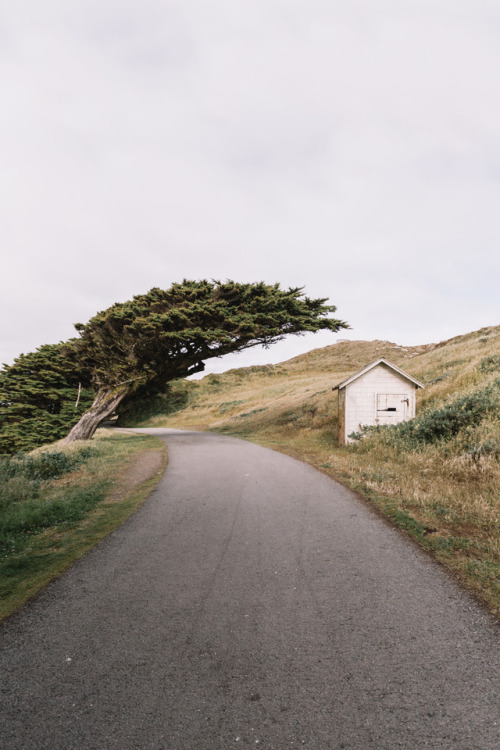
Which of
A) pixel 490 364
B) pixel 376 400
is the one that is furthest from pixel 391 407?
pixel 490 364

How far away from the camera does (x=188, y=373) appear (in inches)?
1042

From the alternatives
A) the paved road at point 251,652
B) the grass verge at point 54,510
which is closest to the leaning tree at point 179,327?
the grass verge at point 54,510

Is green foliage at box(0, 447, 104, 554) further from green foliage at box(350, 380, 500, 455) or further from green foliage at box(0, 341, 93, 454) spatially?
green foliage at box(0, 341, 93, 454)

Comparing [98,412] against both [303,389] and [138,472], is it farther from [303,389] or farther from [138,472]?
[303,389]

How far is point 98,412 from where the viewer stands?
878 inches

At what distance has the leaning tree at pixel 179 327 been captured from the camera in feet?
66.5

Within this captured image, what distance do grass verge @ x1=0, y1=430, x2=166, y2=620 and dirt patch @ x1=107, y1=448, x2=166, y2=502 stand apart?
0.09ft

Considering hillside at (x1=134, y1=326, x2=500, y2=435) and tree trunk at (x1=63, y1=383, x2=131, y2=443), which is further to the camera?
tree trunk at (x1=63, y1=383, x2=131, y2=443)

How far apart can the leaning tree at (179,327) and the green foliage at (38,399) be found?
5.57 m

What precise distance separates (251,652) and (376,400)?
16206 millimetres

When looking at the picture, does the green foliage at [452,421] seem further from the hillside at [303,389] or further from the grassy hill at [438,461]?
the hillside at [303,389]

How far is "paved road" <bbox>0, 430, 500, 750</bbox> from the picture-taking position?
2.51m

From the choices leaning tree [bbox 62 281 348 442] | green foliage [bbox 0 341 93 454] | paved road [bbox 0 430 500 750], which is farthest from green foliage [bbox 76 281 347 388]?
paved road [bbox 0 430 500 750]

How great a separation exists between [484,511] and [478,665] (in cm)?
431
